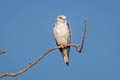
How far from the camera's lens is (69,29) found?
24.3 feet

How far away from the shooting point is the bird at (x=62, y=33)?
7.26 meters

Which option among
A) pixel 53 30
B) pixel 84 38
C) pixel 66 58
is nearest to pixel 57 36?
pixel 53 30

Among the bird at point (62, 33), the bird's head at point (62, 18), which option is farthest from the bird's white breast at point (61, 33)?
the bird's head at point (62, 18)

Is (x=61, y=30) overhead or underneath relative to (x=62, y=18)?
underneath

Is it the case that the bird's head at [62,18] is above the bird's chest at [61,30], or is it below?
above

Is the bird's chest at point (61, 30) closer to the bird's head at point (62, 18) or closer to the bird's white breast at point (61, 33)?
the bird's white breast at point (61, 33)

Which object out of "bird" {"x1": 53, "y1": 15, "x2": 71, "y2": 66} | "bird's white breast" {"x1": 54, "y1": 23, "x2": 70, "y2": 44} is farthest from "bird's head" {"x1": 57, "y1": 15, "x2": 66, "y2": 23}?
"bird's white breast" {"x1": 54, "y1": 23, "x2": 70, "y2": 44}

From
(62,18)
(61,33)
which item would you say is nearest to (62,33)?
(61,33)

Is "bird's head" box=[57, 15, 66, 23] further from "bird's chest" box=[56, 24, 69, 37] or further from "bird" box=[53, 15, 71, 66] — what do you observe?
"bird's chest" box=[56, 24, 69, 37]

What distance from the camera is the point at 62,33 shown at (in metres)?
7.28

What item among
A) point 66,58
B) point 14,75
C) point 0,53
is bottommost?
point 66,58

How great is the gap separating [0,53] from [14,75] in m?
0.42

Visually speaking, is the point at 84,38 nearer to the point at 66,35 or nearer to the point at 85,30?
the point at 85,30

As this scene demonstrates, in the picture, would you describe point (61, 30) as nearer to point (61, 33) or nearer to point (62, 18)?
point (61, 33)
